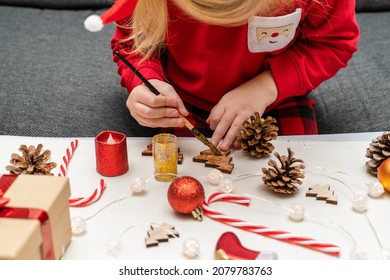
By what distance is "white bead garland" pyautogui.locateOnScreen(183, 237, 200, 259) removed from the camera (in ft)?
2.23

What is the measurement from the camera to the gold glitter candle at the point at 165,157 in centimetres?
83

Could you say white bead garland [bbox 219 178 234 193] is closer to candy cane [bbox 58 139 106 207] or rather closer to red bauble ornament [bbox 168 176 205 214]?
red bauble ornament [bbox 168 176 205 214]

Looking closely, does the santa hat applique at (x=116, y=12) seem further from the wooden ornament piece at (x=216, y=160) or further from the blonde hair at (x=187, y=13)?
the wooden ornament piece at (x=216, y=160)

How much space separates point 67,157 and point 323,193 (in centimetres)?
43

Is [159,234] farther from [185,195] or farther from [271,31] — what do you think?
[271,31]

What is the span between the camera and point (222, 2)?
2.52 ft

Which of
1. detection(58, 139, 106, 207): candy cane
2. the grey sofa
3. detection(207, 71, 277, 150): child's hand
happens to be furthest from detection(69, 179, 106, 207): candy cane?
the grey sofa

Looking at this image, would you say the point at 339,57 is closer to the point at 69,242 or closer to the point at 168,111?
the point at 168,111

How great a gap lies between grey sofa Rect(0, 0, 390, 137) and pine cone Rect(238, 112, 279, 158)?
0.31 metres

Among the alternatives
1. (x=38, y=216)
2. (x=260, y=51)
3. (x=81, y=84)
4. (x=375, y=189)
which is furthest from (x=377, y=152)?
(x=81, y=84)

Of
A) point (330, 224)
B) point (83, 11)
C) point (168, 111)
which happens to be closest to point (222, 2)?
point (168, 111)

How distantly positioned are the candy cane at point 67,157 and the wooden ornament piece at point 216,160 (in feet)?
0.69

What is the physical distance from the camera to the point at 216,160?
89 cm

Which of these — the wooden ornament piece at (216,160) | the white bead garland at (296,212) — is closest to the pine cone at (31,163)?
the wooden ornament piece at (216,160)
